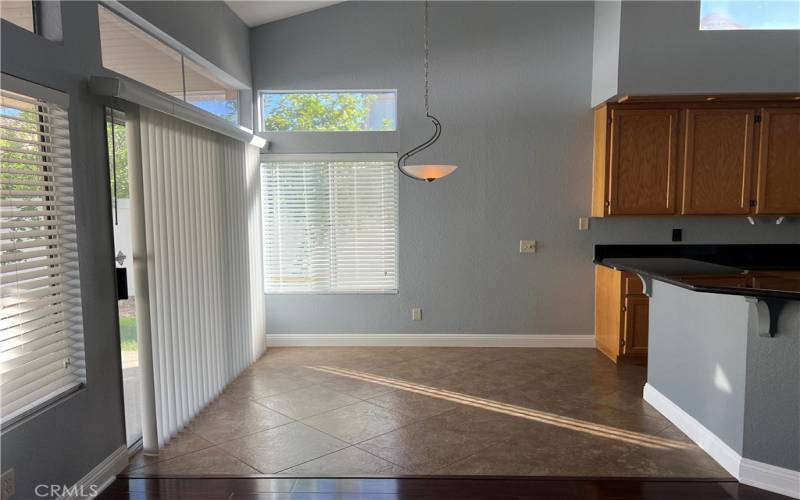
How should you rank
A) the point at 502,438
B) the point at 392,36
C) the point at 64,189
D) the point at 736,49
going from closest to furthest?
the point at 64,189
the point at 502,438
the point at 736,49
the point at 392,36

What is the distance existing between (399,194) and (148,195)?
260cm

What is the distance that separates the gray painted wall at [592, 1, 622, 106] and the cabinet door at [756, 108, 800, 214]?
139 cm

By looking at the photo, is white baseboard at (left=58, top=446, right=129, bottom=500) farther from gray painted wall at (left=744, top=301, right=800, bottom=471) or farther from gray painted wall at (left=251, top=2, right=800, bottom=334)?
gray painted wall at (left=744, top=301, right=800, bottom=471)

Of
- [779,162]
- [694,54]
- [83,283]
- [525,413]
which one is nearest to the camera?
[83,283]

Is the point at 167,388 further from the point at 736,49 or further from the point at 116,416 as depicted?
the point at 736,49

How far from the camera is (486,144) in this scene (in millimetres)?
5020

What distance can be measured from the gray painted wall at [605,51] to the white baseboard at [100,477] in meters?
4.47

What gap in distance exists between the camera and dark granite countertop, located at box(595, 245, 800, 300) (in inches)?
98.6

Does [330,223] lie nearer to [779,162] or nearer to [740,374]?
[740,374]

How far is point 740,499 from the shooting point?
2.50 metres

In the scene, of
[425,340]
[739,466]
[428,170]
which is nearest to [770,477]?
[739,466]

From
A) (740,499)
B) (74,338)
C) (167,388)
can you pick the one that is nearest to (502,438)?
(740,499)

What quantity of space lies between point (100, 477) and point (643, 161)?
15.5ft

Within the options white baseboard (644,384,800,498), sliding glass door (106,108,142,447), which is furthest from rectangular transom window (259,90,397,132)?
white baseboard (644,384,800,498)
